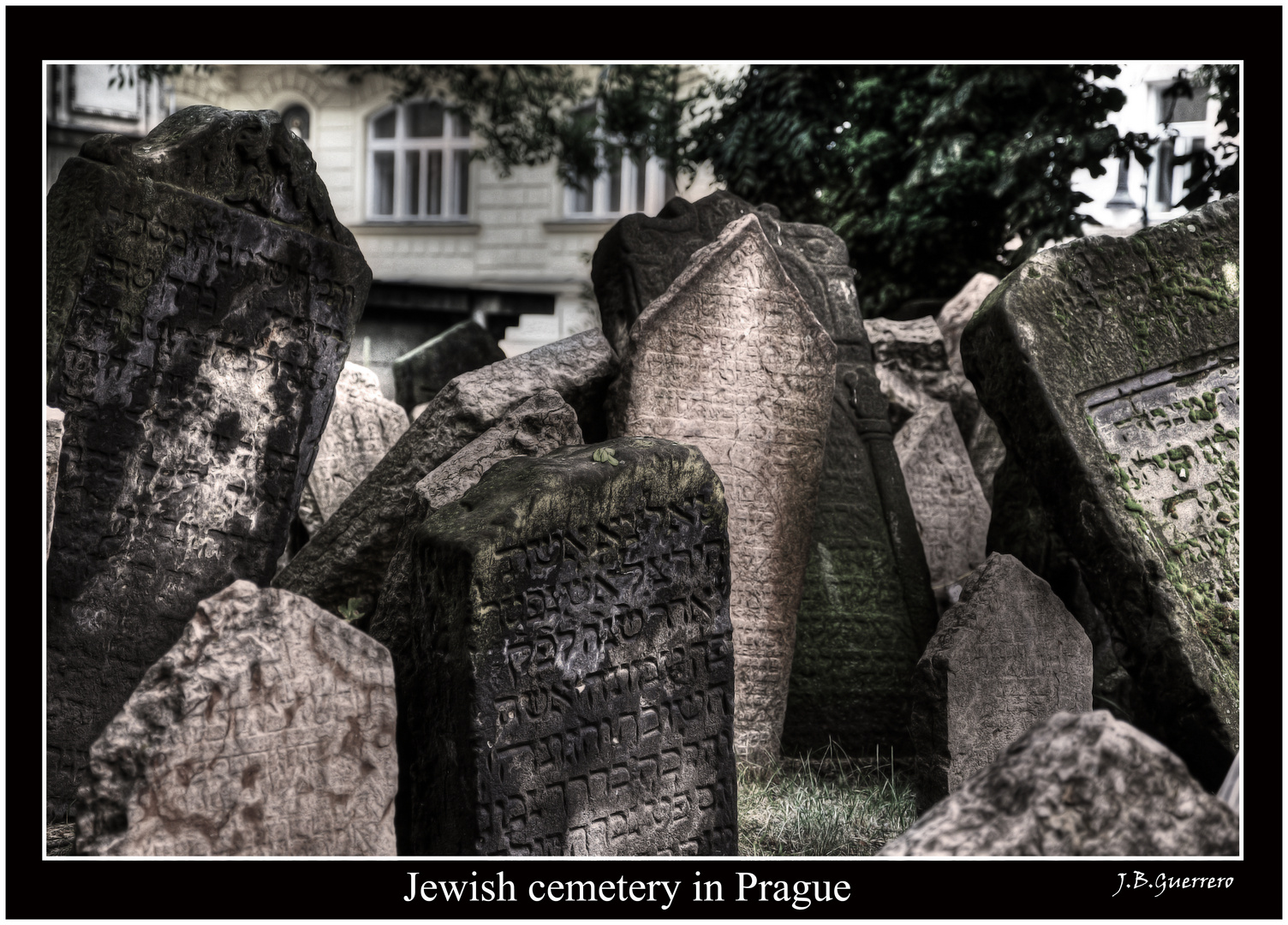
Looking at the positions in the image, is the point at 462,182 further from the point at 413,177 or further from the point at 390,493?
the point at 390,493

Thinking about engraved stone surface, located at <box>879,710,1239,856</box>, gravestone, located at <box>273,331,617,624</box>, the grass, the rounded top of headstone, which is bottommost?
the grass

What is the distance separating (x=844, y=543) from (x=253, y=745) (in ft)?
9.04

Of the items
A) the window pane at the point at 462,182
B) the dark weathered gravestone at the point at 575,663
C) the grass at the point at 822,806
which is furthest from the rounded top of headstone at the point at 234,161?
the window pane at the point at 462,182

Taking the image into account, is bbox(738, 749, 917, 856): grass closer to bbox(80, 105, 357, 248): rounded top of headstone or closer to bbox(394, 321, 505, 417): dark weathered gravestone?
bbox(80, 105, 357, 248): rounded top of headstone

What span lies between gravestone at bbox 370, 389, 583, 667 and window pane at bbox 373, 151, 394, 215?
1433cm

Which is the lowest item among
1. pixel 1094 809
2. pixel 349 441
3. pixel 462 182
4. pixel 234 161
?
pixel 1094 809

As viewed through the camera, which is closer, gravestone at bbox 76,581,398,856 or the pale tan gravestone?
gravestone at bbox 76,581,398,856

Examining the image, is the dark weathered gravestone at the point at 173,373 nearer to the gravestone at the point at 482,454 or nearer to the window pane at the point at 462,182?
the gravestone at the point at 482,454

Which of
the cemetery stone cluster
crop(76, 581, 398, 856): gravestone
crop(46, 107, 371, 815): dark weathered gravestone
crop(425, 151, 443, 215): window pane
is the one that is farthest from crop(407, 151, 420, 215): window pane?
crop(76, 581, 398, 856): gravestone

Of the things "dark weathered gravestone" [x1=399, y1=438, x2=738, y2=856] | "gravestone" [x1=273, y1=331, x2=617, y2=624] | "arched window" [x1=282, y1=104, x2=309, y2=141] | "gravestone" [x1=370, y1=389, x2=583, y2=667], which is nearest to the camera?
"dark weathered gravestone" [x1=399, y1=438, x2=738, y2=856]

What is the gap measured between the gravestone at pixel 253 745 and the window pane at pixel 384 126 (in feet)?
52.3

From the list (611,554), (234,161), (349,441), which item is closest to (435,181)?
(349,441)

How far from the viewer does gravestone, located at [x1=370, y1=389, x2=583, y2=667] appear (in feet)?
10.8

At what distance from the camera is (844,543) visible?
461 centimetres
